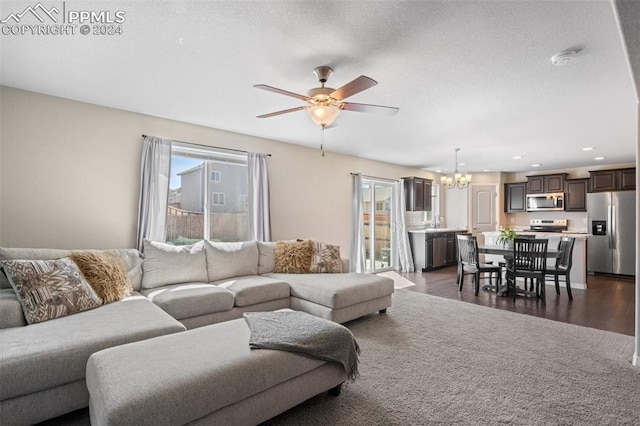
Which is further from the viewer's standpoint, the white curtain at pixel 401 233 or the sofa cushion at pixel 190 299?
the white curtain at pixel 401 233

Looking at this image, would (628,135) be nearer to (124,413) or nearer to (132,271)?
(124,413)

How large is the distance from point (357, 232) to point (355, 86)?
4293 millimetres

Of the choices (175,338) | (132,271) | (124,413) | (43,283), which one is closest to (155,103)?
(132,271)

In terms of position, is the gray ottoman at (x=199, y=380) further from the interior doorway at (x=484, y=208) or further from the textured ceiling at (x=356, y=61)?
the interior doorway at (x=484, y=208)

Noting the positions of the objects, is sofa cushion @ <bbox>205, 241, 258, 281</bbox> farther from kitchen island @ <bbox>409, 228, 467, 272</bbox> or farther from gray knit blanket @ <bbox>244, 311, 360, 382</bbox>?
kitchen island @ <bbox>409, 228, 467, 272</bbox>

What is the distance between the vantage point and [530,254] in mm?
4602

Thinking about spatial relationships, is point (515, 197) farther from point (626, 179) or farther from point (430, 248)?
point (430, 248)

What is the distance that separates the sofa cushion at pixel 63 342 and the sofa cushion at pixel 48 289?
94 mm

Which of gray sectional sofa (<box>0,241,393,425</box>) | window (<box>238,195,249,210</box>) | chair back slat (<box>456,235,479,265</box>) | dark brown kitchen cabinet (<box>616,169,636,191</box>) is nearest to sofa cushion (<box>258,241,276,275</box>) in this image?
gray sectional sofa (<box>0,241,393,425</box>)

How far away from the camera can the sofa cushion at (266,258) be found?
166 inches

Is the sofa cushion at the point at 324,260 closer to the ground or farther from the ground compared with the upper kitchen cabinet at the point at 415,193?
closer to the ground

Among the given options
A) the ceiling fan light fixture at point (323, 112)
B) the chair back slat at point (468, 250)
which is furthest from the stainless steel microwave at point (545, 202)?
the ceiling fan light fixture at point (323, 112)

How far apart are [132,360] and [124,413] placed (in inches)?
15.2

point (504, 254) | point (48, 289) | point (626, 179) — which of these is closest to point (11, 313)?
point (48, 289)
